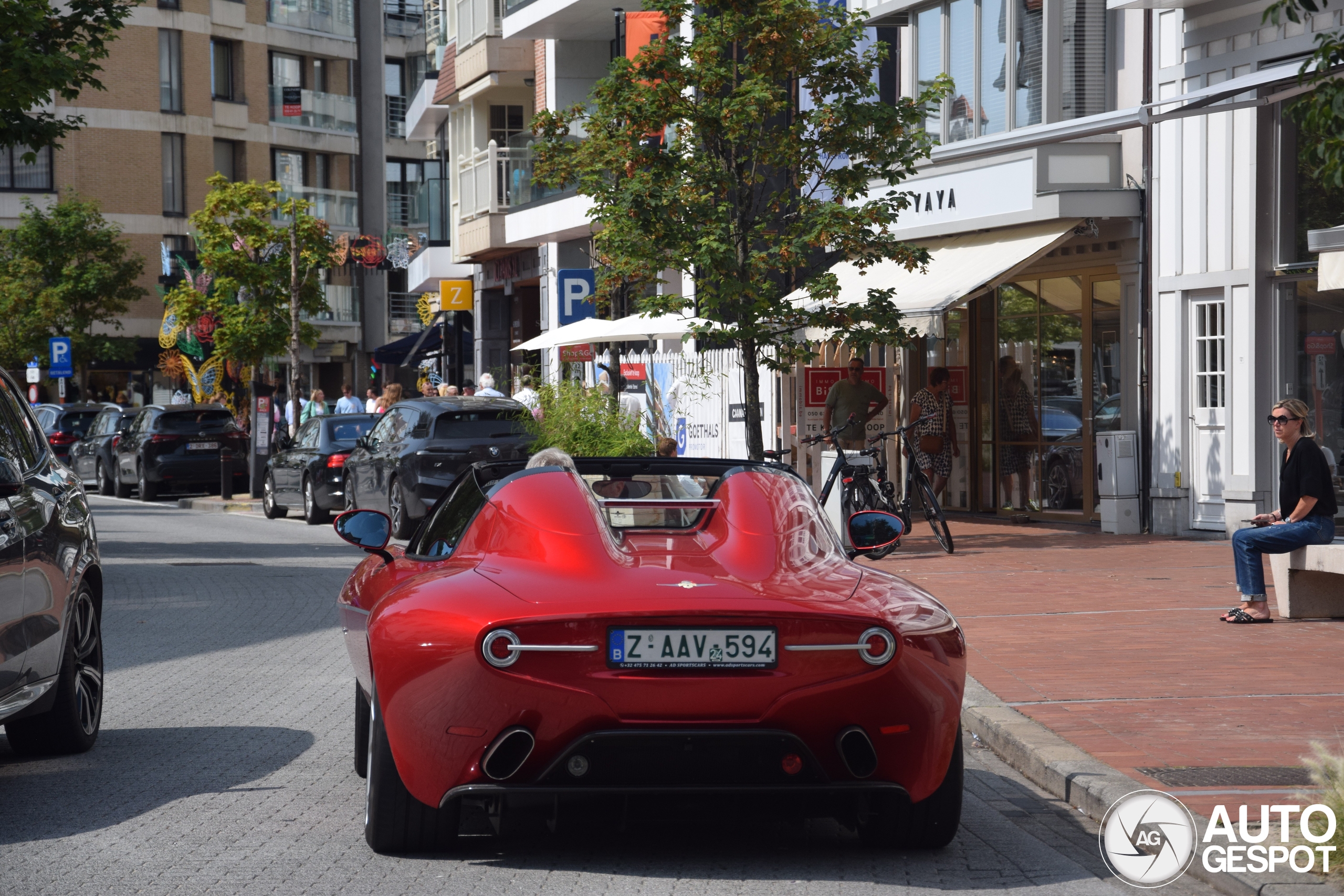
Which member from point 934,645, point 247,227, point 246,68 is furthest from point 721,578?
point 246,68

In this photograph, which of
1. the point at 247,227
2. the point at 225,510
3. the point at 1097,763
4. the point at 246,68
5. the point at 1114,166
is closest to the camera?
the point at 1097,763

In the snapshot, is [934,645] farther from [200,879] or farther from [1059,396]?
[1059,396]

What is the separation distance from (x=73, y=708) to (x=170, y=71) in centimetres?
5773

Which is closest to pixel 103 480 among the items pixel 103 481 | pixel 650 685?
pixel 103 481

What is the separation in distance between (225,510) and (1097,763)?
23974 millimetres

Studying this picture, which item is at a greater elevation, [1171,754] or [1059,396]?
[1059,396]

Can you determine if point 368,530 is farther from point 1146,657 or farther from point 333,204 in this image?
point 333,204

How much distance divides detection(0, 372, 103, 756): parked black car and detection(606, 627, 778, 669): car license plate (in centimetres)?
265

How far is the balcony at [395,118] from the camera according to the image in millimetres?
67500

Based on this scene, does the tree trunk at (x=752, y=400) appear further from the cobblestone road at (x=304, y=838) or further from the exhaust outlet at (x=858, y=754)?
the exhaust outlet at (x=858, y=754)

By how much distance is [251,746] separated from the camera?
759 centimetres

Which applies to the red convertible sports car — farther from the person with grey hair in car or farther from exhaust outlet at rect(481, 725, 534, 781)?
the person with grey hair in car

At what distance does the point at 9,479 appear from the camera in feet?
21.8

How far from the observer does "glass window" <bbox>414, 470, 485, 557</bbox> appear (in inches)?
228
